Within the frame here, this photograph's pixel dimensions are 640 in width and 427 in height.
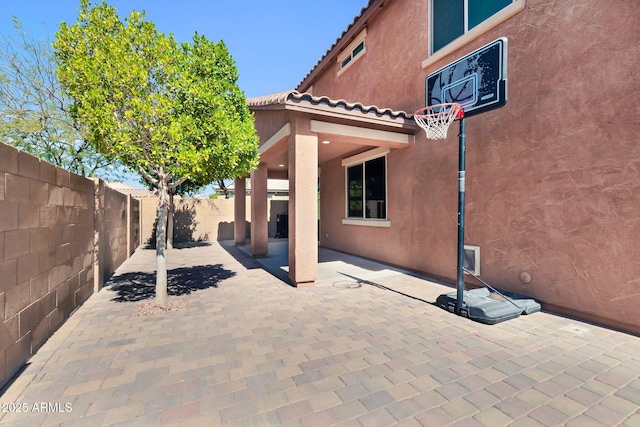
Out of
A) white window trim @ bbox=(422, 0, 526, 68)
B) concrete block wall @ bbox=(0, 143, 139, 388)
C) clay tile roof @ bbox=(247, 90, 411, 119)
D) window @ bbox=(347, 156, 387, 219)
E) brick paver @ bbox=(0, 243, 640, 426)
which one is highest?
white window trim @ bbox=(422, 0, 526, 68)

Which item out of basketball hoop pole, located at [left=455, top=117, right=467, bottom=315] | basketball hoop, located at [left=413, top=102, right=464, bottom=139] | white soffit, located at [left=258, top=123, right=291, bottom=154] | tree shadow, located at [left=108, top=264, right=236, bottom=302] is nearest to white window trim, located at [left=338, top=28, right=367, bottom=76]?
white soffit, located at [left=258, top=123, right=291, bottom=154]

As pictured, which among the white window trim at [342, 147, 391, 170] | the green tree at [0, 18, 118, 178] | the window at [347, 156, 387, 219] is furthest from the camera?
the green tree at [0, 18, 118, 178]

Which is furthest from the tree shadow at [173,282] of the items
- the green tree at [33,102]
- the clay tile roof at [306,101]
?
the green tree at [33,102]

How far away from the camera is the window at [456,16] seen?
5215 mm

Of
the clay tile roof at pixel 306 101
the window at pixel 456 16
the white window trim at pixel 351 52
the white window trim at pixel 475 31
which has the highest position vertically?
the white window trim at pixel 351 52

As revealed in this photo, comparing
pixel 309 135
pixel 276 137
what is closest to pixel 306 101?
pixel 309 135

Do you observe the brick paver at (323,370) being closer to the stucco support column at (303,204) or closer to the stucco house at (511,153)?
the stucco house at (511,153)

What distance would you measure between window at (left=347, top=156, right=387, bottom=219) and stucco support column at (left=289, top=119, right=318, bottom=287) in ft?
9.35

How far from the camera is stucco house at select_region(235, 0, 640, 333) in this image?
3605mm

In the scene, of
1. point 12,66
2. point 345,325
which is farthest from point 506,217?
point 12,66

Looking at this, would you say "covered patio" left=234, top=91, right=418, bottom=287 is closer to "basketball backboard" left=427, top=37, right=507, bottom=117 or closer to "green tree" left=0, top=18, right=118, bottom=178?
"basketball backboard" left=427, top=37, right=507, bottom=117

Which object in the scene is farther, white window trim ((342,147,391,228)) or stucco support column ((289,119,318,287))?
white window trim ((342,147,391,228))

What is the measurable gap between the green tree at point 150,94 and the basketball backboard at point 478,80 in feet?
13.3

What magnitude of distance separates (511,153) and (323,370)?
15.0 feet
